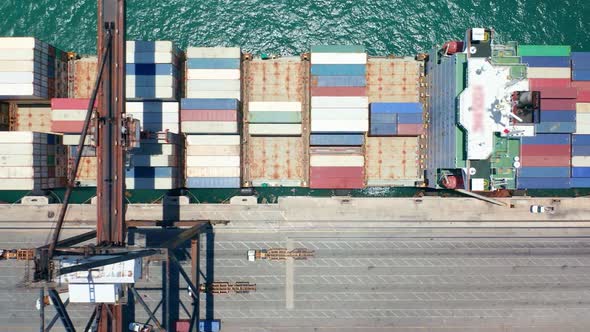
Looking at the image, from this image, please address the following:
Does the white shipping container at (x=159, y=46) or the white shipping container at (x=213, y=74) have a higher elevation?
the white shipping container at (x=159, y=46)

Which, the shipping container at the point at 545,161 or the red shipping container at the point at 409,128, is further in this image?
the red shipping container at the point at 409,128

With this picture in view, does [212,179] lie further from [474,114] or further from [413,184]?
[474,114]

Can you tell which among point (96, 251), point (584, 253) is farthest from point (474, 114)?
point (96, 251)

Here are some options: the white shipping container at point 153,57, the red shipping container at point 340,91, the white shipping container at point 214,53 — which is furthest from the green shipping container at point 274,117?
the white shipping container at point 153,57

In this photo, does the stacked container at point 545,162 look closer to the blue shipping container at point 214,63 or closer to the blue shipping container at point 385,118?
the blue shipping container at point 385,118

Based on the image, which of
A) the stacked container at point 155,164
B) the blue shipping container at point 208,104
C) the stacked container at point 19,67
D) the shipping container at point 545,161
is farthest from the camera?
the stacked container at point 155,164

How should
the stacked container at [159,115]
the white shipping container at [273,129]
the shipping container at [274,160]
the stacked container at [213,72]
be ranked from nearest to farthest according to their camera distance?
the stacked container at [213,72], the stacked container at [159,115], the white shipping container at [273,129], the shipping container at [274,160]
